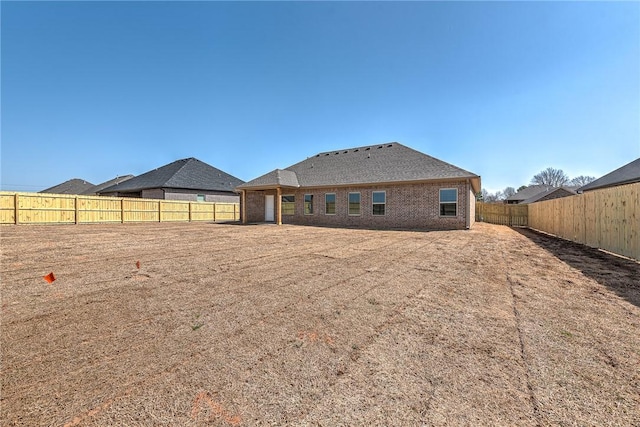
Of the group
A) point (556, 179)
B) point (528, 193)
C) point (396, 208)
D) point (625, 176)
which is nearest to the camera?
point (396, 208)

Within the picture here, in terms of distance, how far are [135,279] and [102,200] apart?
16484mm

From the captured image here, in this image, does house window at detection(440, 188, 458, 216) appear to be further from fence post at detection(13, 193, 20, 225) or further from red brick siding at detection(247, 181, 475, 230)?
fence post at detection(13, 193, 20, 225)

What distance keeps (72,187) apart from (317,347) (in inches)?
2339

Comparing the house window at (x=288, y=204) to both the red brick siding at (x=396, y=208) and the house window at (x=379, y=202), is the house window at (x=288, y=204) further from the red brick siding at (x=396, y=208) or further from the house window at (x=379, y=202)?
the house window at (x=379, y=202)

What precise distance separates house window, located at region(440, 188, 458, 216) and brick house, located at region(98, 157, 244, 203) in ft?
76.3

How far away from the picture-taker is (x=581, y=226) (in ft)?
32.9

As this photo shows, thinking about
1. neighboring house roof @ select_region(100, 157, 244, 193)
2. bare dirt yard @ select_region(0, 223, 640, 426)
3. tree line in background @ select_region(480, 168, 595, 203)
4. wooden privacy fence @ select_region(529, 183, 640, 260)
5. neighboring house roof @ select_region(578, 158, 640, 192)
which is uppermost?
tree line in background @ select_region(480, 168, 595, 203)

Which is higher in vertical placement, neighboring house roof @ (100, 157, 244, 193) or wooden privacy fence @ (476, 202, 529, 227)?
neighboring house roof @ (100, 157, 244, 193)

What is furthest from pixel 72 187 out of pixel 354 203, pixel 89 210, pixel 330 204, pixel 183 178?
pixel 354 203

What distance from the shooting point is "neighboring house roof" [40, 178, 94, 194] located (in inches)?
1729

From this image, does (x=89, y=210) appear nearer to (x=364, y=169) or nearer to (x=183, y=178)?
(x=183, y=178)

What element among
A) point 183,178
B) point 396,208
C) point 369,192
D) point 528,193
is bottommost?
point 396,208

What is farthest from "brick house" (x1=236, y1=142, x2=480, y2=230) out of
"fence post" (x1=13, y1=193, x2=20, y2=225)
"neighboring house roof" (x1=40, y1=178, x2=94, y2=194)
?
"neighboring house roof" (x1=40, y1=178, x2=94, y2=194)

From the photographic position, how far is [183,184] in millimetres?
26906
